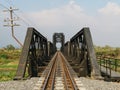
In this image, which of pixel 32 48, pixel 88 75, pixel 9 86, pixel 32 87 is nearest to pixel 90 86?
pixel 32 87

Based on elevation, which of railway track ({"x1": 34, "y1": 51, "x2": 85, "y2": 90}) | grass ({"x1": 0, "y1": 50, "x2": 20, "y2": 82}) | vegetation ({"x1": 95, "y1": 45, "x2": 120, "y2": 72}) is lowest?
grass ({"x1": 0, "y1": 50, "x2": 20, "y2": 82})

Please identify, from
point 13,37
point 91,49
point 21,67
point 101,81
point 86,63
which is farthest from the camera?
point 13,37

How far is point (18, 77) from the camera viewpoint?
54.2 feet

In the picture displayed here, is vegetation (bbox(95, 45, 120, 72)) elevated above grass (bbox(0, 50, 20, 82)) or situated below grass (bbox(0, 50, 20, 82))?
above

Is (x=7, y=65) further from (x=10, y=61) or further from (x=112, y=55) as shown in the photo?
(x=112, y=55)

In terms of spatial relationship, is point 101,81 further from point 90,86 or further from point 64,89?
point 64,89

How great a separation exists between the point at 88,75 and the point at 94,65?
2.04m

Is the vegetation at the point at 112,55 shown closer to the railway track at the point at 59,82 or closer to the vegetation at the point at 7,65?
the railway track at the point at 59,82

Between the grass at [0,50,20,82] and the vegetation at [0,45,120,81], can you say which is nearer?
the grass at [0,50,20,82]

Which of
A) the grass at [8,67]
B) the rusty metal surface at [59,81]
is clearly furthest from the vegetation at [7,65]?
the rusty metal surface at [59,81]

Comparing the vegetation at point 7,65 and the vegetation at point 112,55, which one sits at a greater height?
the vegetation at point 112,55

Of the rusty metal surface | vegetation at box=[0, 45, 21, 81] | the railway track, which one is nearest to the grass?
vegetation at box=[0, 45, 21, 81]

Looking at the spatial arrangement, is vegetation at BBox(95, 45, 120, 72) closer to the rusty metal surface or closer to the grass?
the rusty metal surface

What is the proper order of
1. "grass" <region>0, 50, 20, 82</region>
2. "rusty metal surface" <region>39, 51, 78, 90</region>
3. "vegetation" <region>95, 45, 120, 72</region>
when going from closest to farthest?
"rusty metal surface" <region>39, 51, 78, 90</region>
"vegetation" <region>95, 45, 120, 72</region>
"grass" <region>0, 50, 20, 82</region>
